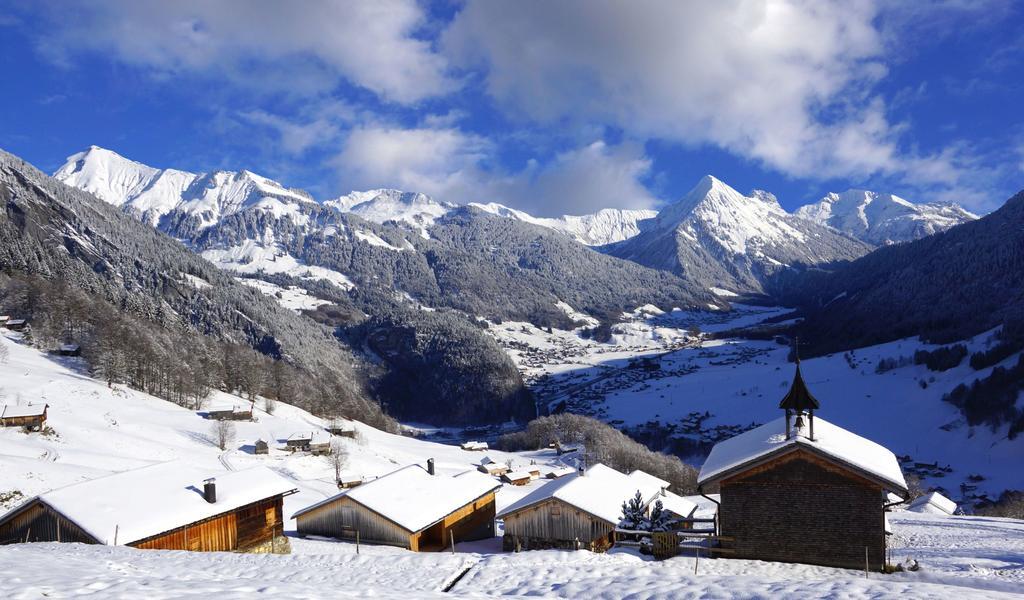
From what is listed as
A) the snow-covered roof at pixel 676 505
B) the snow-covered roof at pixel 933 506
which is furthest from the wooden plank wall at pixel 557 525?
the snow-covered roof at pixel 933 506

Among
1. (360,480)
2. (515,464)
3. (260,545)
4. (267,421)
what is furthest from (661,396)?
(260,545)

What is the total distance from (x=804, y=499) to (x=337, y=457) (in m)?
59.7

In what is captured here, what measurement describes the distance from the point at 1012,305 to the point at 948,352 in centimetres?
5474

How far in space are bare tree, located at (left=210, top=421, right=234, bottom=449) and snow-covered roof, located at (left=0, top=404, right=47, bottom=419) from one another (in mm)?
17978

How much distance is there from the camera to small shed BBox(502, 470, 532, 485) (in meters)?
74.4

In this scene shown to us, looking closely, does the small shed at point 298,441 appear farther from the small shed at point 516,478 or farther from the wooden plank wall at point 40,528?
the wooden plank wall at point 40,528

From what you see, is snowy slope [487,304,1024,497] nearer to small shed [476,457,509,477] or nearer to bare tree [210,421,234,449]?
small shed [476,457,509,477]

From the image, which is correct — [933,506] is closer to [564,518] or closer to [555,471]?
[555,471]

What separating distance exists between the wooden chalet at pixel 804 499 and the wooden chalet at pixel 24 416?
60.6m

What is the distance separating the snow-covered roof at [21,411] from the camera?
179 ft

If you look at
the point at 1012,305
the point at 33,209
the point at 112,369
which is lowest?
the point at 112,369

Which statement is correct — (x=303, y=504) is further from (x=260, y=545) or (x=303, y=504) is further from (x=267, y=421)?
(x=267, y=421)

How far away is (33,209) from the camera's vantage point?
177m

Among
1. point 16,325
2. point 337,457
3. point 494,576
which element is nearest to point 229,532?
point 494,576
